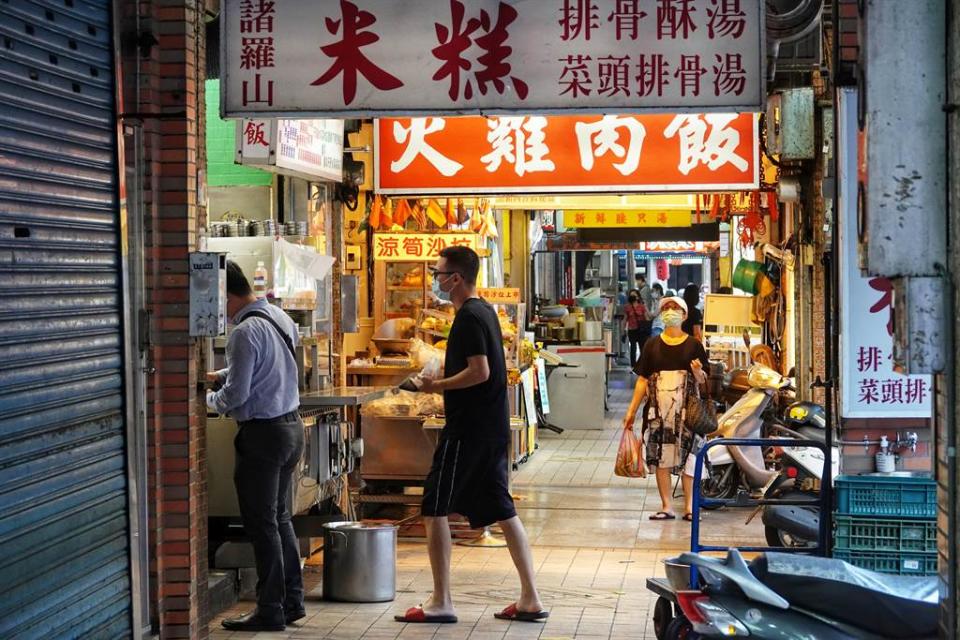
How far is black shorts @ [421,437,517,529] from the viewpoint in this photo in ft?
26.5

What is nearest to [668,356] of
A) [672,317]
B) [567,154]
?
[672,317]

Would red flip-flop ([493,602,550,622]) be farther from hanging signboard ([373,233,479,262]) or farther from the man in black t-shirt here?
hanging signboard ([373,233,479,262])

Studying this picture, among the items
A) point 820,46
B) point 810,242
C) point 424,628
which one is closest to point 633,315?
point 810,242

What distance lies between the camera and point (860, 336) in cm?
695

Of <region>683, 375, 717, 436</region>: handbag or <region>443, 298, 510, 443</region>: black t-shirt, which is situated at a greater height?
<region>443, 298, 510, 443</region>: black t-shirt

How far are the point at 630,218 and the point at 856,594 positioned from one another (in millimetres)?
19635

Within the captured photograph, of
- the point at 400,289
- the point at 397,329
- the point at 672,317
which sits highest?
the point at 400,289

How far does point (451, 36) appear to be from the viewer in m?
6.69

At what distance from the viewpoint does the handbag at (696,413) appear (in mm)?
12328

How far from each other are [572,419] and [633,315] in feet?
28.1

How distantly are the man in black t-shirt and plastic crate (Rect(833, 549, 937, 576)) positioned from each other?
2.07 m

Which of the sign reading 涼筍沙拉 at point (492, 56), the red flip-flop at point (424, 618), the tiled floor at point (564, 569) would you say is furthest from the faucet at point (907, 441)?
the red flip-flop at point (424, 618)

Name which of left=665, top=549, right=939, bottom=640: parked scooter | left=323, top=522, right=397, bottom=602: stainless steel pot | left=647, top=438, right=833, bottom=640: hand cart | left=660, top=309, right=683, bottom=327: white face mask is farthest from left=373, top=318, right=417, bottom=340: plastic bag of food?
left=665, top=549, right=939, bottom=640: parked scooter

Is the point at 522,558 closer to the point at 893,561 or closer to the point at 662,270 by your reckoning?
the point at 893,561
